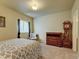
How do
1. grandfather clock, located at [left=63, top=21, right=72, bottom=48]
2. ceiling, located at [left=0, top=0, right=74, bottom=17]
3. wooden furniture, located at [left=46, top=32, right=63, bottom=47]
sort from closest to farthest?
ceiling, located at [left=0, top=0, right=74, bottom=17], grandfather clock, located at [left=63, top=21, right=72, bottom=48], wooden furniture, located at [left=46, top=32, right=63, bottom=47]

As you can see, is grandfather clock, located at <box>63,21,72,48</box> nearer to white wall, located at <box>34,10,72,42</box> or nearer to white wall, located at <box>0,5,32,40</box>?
white wall, located at <box>34,10,72,42</box>

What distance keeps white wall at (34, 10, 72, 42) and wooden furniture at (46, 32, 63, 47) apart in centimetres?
40

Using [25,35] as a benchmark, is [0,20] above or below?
above

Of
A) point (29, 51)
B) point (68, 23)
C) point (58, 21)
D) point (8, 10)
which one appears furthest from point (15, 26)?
point (29, 51)

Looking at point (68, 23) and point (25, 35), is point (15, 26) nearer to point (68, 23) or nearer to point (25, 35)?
point (25, 35)

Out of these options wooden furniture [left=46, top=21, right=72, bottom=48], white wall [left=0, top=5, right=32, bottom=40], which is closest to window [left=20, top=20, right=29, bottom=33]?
white wall [left=0, top=5, right=32, bottom=40]

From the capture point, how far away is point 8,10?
5957 mm

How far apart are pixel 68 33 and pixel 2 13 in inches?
176

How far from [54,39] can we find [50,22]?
1510 millimetres

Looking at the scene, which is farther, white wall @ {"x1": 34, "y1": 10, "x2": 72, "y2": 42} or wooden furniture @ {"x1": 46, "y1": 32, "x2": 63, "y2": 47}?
white wall @ {"x1": 34, "y1": 10, "x2": 72, "y2": 42}

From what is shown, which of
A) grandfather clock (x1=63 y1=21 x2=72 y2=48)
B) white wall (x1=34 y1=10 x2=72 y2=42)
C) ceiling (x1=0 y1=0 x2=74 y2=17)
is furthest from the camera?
white wall (x1=34 y1=10 x2=72 y2=42)

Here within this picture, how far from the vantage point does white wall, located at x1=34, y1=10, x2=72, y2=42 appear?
6.20 metres

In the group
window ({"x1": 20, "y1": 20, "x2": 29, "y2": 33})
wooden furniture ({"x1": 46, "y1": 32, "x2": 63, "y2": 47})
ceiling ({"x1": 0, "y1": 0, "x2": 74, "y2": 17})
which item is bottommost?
wooden furniture ({"x1": 46, "y1": 32, "x2": 63, "y2": 47})

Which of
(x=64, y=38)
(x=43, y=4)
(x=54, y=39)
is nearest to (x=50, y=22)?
(x=54, y=39)
